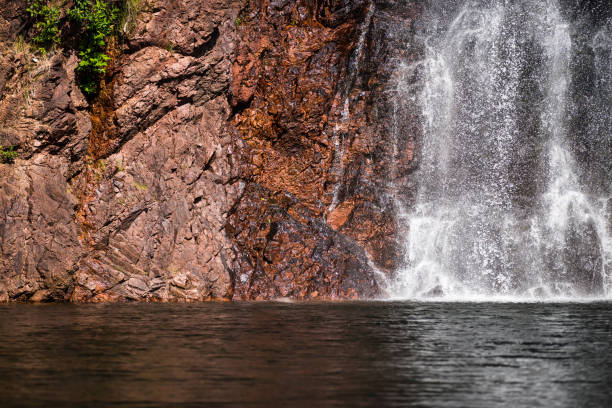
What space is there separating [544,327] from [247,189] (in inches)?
519

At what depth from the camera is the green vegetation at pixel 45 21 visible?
21094 mm

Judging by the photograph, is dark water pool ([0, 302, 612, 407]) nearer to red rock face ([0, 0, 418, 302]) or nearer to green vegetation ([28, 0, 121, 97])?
red rock face ([0, 0, 418, 302])

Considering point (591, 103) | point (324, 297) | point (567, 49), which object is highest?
point (567, 49)

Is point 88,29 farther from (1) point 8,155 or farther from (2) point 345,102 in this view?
(2) point 345,102

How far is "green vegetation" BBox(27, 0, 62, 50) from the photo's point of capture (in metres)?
21.1

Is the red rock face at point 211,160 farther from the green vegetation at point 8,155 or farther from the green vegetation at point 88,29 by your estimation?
the green vegetation at point 88,29

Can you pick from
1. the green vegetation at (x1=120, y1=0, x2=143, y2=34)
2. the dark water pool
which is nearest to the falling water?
the green vegetation at (x1=120, y1=0, x2=143, y2=34)

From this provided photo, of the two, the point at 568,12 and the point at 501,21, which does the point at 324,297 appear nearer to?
the point at 501,21

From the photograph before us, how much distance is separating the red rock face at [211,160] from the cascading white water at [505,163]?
4.33ft

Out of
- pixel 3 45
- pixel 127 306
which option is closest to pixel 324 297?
pixel 127 306

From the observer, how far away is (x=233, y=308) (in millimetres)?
17344

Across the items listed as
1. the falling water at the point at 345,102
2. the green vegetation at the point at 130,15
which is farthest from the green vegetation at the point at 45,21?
the falling water at the point at 345,102

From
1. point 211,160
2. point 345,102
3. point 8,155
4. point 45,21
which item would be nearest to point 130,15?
point 45,21

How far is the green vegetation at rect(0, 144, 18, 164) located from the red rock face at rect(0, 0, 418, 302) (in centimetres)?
17
